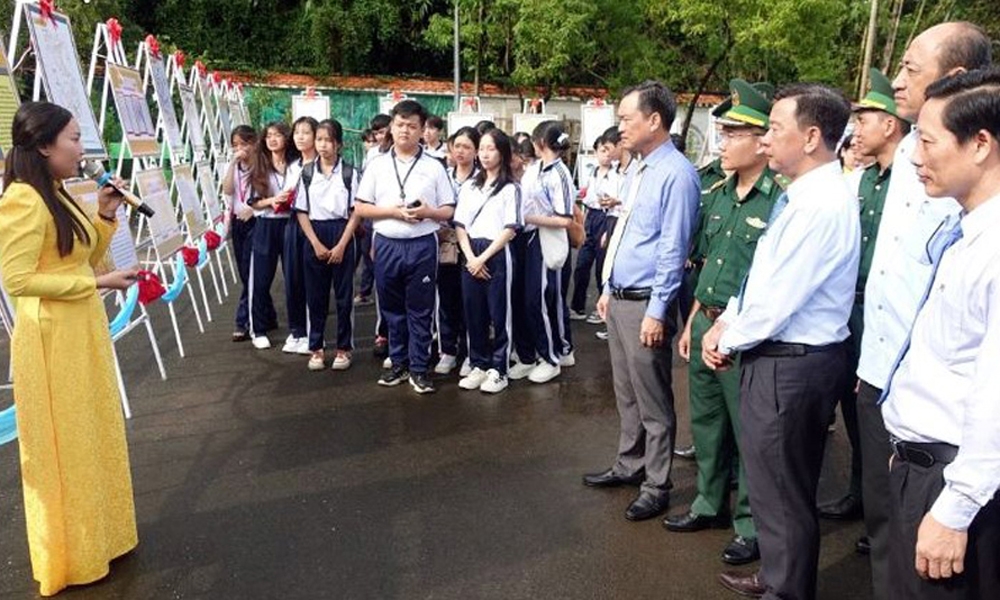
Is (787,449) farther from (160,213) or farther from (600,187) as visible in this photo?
(600,187)

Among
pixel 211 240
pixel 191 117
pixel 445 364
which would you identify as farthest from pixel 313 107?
pixel 445 364

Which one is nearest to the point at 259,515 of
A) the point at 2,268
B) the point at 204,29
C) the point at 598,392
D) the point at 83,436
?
the point at 83,436

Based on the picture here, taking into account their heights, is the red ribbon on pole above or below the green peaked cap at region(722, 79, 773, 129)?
above

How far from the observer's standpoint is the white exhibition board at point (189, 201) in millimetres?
6059

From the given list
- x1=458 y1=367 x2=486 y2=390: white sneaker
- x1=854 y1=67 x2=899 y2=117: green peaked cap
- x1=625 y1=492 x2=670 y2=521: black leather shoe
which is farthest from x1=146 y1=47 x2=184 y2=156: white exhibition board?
x1=854 y1=67 x2=899 y2=117: green peaked cap

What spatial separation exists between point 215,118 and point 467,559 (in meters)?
7.72

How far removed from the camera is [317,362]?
549 cm

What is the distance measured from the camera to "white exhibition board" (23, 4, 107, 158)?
12.3ft

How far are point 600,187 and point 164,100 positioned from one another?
3.75 metres

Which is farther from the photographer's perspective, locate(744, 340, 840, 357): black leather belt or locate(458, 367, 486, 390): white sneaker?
locate(458, 367, 486, 390): white sneaker

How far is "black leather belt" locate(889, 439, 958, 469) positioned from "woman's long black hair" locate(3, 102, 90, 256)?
2.62m

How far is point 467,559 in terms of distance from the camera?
3.06 m

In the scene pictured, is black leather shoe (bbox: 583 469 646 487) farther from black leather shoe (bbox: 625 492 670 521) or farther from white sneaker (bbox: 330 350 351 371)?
white sneaker (bbox: 330 350 351 371)

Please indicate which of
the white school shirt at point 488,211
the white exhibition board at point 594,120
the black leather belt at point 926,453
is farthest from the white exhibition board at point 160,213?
the white exhibition board at point 594,120
